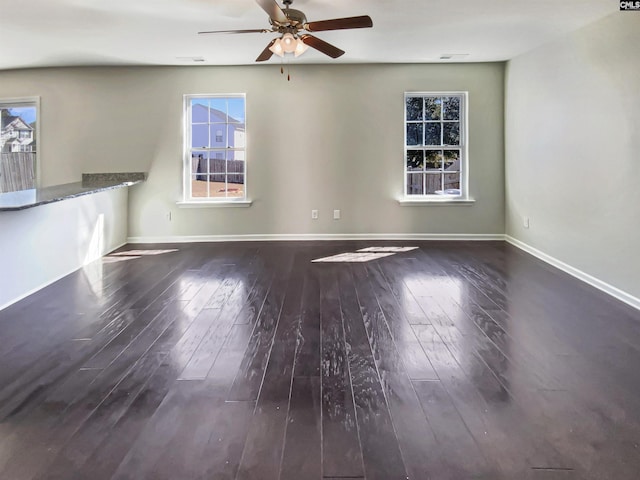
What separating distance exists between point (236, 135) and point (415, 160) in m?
2.55

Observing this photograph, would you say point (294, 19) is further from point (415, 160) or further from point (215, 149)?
point (415, 160)

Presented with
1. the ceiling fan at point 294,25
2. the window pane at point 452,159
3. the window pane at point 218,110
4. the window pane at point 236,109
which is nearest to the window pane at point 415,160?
the window pane at point 452,159

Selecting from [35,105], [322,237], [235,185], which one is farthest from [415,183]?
[35,105]

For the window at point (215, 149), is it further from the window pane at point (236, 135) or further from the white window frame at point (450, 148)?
the white window frame at point (450, 148)

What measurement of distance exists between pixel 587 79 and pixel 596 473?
12.0 feet

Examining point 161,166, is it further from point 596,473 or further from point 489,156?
point 596,473

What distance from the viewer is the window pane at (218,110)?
6008 mm

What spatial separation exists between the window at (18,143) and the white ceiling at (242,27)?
56 cm

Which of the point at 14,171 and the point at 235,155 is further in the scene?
the point at 235,155

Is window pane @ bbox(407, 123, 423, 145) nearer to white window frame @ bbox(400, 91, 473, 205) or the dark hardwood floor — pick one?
white window frame @ bbox(400, 91, 473, 205)

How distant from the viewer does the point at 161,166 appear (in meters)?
5.91

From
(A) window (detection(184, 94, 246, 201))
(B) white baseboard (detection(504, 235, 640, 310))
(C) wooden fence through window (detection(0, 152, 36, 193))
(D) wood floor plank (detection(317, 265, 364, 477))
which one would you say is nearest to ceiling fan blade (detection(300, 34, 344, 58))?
(D) wood floor plank (detection(317, 265, 364, 477))

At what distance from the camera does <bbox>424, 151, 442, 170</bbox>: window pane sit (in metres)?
6.04

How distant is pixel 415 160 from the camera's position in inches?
238
